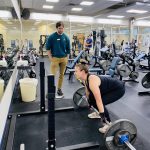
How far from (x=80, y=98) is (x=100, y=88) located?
2.78ft

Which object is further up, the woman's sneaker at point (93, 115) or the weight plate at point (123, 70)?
the weight plate at point (123, 70)

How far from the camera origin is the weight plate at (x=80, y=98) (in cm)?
326

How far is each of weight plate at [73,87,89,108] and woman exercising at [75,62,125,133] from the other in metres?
0.61

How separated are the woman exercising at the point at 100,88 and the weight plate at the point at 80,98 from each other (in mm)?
614

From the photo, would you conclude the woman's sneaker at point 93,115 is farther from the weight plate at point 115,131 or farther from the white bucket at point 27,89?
the white bucket at point 27,89

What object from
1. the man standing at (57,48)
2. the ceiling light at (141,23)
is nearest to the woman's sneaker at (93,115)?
the man standing at (57,48)

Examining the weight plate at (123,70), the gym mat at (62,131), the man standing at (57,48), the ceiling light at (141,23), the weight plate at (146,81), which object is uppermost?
the ceiling light at (141,23)

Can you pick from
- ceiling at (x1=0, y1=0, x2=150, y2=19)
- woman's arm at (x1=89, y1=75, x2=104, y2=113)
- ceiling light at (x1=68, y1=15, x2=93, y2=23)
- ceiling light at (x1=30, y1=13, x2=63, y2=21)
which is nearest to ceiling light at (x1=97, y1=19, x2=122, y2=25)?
ceiling light at (x1=68, y1=15, x2=93, y2=23)

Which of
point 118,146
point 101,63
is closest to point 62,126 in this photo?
point 118,146

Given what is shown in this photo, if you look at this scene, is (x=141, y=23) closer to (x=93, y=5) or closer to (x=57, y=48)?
(x=93, y=5)

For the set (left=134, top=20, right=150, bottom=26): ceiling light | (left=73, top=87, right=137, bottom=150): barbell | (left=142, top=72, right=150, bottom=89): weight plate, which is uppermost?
(left=134, top=20, right=150, bottom=26): ceiling light

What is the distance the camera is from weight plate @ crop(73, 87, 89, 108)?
10.7 ft

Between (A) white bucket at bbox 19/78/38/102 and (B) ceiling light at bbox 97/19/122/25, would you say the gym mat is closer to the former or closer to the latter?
(A) white bucket at bbox 19/78/38/102

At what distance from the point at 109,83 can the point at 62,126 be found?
0.89 metres
